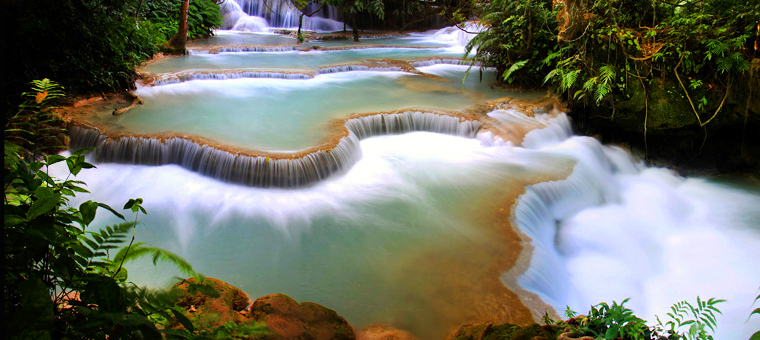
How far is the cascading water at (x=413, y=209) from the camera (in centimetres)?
431

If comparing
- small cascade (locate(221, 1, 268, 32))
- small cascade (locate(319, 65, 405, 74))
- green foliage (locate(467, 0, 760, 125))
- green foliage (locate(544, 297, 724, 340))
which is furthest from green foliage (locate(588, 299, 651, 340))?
small cascade (locate(221, 1, 268, 32))

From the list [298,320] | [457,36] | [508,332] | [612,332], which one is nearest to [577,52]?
[508,332]

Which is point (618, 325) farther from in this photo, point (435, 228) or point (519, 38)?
point (519, 38)

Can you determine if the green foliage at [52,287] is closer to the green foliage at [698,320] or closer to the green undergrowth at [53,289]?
the green undergrowth at [53,289]

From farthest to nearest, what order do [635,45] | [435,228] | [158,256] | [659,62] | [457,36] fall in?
[457,36] → [635,45] → [659,62] → [435,228] → [158,256]

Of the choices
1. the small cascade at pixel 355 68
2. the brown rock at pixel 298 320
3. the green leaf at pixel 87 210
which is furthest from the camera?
the small cascade at pixel 355 68

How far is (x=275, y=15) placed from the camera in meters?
23.0

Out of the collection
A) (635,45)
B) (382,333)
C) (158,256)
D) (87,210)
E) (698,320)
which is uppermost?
(635,45)

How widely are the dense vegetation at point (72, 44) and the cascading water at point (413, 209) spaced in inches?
31.1

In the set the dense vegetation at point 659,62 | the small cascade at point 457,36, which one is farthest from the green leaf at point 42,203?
the small cascade at point 457,36

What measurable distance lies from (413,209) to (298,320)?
272 centimetres

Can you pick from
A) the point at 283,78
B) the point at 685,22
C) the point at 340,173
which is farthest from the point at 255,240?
the point at 685,22

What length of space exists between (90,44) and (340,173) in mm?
5017

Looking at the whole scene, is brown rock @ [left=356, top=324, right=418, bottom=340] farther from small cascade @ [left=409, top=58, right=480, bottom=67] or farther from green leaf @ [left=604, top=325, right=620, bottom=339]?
small cascade @ [left=409, top=58, right=480, bottom=67]
